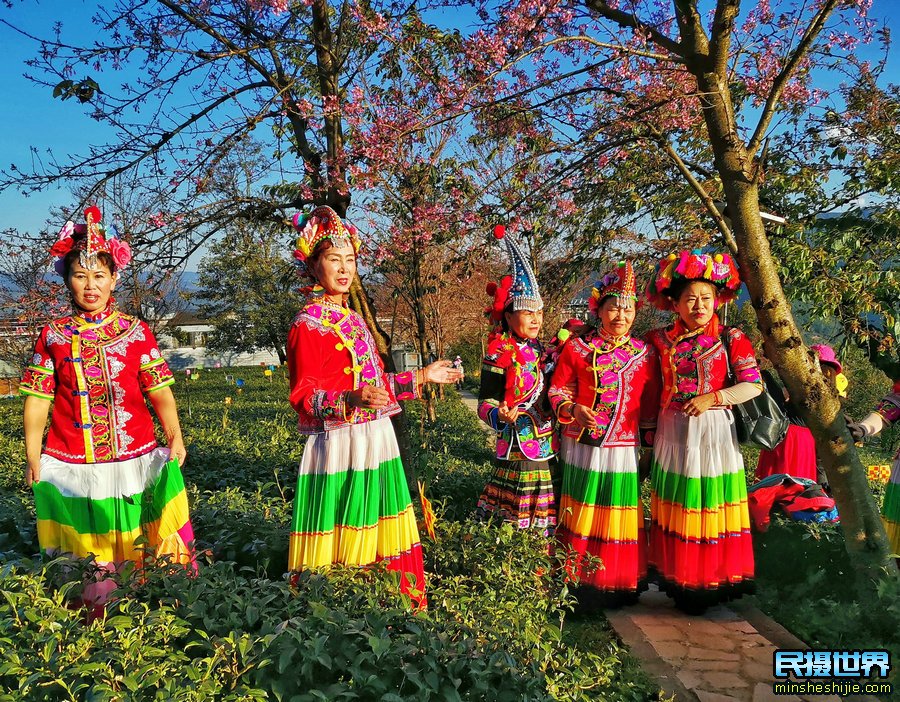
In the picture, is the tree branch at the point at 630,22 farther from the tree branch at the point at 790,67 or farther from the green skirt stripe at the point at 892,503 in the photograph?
the green skirt stripe at the point at 892,503

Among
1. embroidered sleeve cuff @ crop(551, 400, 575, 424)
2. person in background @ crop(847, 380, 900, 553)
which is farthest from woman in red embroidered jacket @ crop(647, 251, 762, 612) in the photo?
person in background @ crop(847, 380, 900, 553)

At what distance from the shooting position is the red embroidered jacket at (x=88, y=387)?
343 cm

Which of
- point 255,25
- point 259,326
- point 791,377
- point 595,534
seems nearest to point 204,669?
point 595,534

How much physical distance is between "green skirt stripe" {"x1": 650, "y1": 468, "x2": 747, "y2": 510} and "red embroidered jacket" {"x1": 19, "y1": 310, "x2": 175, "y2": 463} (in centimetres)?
312

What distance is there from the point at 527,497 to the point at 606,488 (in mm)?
502

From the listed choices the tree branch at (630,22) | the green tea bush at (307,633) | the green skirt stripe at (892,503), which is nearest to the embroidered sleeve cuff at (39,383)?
the green tea bush at (307,633)

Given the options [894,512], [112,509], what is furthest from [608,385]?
[112,509]

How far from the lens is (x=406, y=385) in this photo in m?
3.57

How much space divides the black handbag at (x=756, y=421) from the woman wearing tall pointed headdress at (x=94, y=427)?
3.31 metres

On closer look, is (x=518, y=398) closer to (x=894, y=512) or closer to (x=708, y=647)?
(x=708, y=647)

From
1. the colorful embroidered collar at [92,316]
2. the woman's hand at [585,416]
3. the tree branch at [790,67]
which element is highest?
the tree branch at [790,67]

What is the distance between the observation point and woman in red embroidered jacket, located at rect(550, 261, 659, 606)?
13.6ft

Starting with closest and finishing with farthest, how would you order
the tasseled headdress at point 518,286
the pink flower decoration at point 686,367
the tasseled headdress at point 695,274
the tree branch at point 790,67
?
the tree branch at point 790,67
the tasseled headdress at point 695,274
the pink flower decoration at point 686,367
the tasseled headdress at point 518,286

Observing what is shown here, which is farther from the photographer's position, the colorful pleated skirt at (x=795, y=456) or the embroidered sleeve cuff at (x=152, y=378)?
the colorful pleated skirt at (x=795, y=456)
